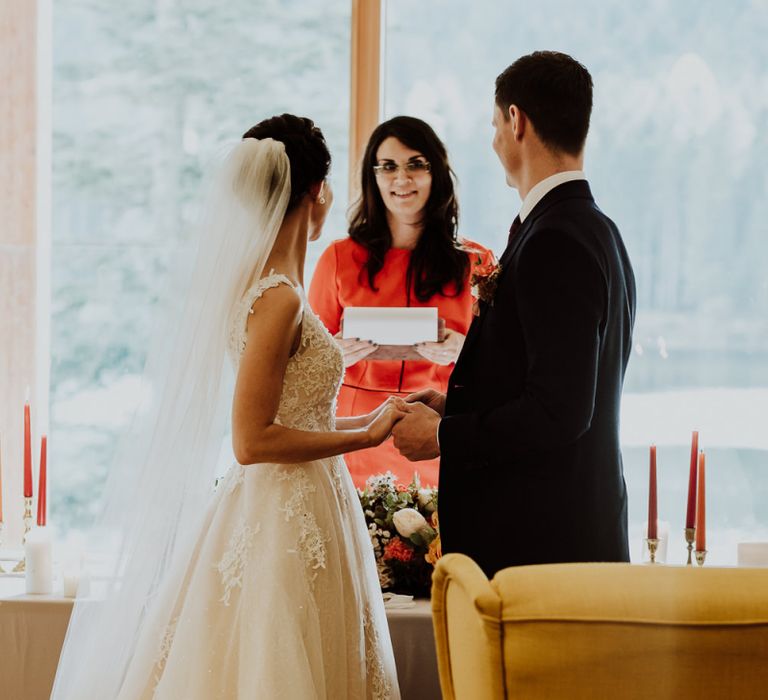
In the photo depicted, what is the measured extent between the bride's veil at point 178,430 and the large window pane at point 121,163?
1922mm

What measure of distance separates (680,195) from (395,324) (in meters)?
1.49

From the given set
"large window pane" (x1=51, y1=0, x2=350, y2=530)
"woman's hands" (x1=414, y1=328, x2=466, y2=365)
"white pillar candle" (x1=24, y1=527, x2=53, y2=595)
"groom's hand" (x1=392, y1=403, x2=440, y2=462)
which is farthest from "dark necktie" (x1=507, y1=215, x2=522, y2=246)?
"large window pane" (x1=51, y1=0, x2=350, y2=530)

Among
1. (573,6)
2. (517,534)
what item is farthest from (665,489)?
(517,534)

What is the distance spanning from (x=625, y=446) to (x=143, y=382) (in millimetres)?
2336

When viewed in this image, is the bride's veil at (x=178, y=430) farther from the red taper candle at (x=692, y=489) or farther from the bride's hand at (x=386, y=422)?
the red taper candle at (x=692, y=489)

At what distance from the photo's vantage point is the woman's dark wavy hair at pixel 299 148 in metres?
2.35

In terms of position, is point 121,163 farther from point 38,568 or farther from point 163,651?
point 163,651

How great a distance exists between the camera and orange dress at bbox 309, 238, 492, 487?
3.51 metres

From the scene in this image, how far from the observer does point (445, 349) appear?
3.40 meters

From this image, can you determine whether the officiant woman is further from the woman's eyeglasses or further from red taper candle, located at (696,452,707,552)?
red taper candle, located at (696,452,707,552)

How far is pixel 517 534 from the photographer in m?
2.03

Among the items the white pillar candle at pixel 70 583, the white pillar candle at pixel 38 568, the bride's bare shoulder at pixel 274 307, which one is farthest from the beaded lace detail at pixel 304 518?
the white pillar candle at pixel 38 568

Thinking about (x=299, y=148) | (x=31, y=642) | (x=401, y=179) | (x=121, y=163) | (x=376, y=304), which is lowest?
(x=31, y=642)

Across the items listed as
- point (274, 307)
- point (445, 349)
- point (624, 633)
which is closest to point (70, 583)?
point (274, 307)
